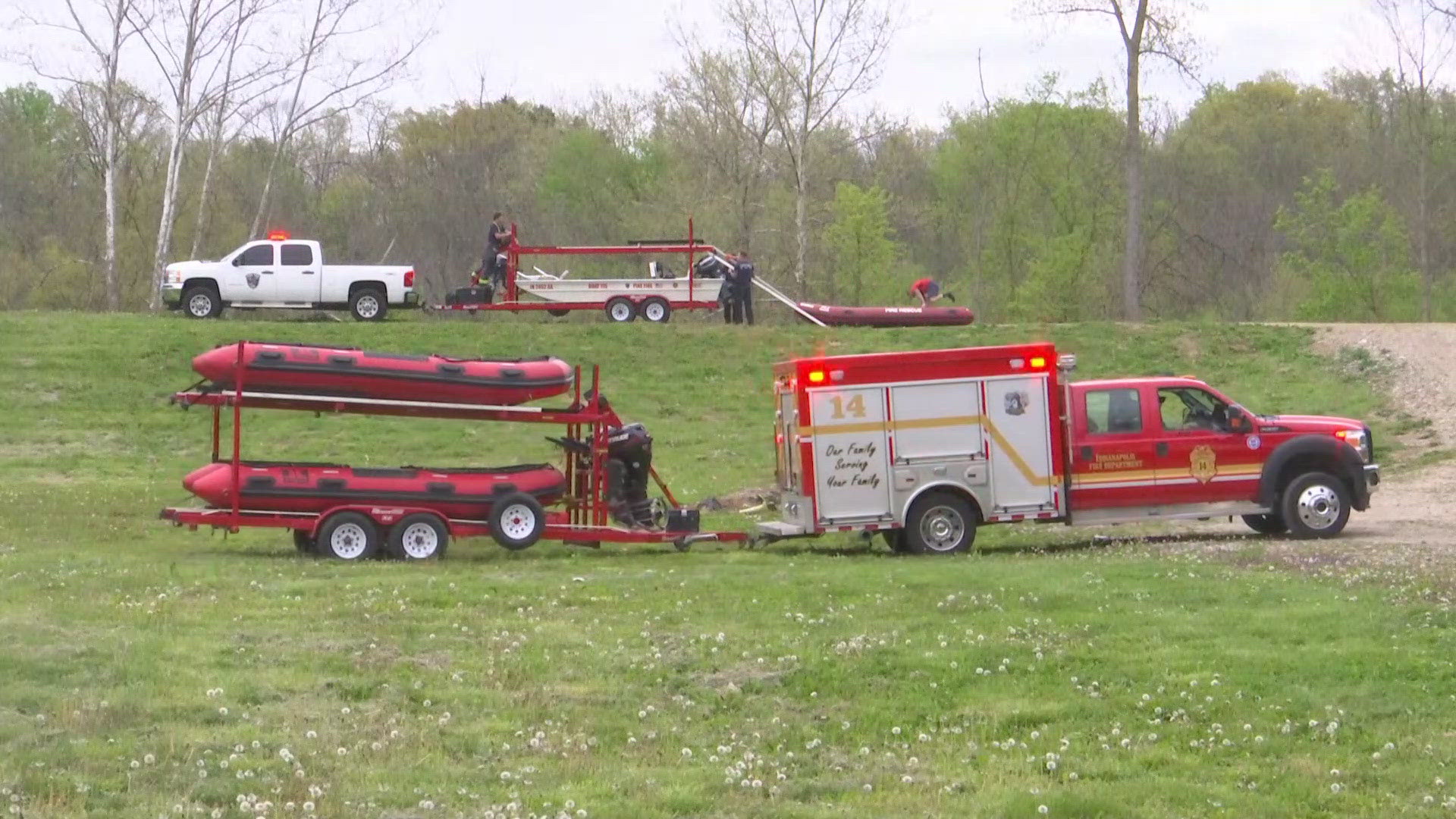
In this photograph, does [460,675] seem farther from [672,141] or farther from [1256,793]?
[672,141]

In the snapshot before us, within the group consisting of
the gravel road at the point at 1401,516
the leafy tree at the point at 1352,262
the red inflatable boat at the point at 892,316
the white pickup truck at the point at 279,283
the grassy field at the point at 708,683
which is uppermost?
the leafy tree at the point at 1352,262

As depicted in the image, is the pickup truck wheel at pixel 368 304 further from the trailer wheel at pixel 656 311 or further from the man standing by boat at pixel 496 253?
the trailer wheel at pixel 656 311

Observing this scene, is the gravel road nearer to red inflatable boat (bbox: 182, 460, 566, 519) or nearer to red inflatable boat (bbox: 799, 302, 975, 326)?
red inflatable boat (bbox: 799, 302, 975, 326)

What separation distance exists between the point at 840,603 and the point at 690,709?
4.03 m

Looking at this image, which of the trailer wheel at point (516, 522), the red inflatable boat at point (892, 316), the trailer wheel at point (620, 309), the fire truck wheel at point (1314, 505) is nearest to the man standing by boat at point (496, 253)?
the trailer wheel at point (620, 309)

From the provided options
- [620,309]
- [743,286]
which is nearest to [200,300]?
[620,309]

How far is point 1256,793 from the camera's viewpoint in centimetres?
795

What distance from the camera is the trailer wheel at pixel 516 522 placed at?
59.5ft

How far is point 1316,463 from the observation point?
1861 cm

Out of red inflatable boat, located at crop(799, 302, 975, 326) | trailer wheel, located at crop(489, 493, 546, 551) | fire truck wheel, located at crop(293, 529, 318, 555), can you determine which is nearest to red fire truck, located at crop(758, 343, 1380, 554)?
trailer wheel, located at crop(489, 493, 546, 551)

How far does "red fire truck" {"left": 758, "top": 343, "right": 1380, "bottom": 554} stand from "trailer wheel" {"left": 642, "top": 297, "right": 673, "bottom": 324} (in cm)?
1708

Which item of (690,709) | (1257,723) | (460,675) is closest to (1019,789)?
(1257,723)

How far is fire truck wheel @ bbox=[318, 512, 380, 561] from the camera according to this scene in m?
17.6

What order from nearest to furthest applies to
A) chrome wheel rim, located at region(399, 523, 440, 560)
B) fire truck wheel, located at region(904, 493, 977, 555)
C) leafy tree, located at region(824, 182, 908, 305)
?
chrome wheel rim, located at region(399, 523, 440, 560), fire truck wheel, located at region(904, 493, 977, 555), leafy tree, located at region(824, 182, 908, 305)
